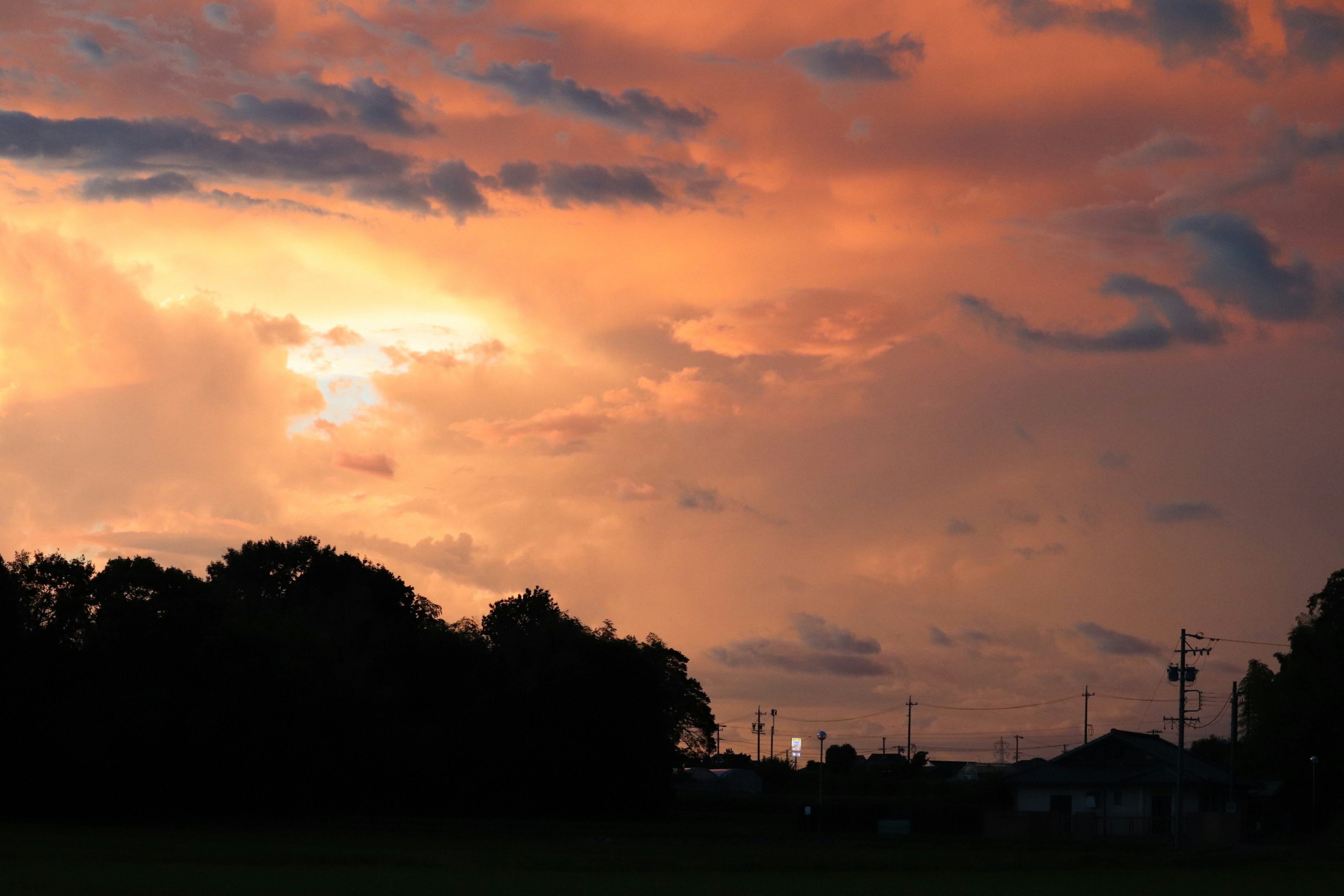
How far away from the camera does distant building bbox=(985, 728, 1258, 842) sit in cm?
7425

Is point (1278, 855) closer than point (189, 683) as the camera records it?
Yes

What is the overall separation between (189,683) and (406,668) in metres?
23.0

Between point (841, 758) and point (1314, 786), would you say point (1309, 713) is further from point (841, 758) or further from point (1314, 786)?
Answer: point (841, 758)

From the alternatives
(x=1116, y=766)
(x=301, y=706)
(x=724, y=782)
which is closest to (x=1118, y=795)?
(x=1116, y=766)

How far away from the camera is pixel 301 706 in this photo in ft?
250

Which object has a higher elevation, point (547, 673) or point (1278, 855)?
point (547, 673)

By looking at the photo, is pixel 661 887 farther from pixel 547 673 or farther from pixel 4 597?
pixel 547 673

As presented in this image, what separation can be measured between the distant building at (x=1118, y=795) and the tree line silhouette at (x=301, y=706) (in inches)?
968

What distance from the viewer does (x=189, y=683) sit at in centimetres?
6825

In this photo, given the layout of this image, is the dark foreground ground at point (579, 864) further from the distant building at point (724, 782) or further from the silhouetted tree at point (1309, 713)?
the distant building at point (724, 782)

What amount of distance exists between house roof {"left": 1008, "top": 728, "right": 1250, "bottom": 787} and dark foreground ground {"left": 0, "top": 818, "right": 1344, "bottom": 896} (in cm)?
1733

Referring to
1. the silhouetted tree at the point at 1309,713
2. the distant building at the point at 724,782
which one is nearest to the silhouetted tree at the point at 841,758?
the distant building at the point at 724,782

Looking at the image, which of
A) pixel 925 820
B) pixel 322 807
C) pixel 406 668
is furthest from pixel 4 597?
pixel 925 820

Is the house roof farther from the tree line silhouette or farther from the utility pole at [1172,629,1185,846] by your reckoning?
the tree line silhouette
